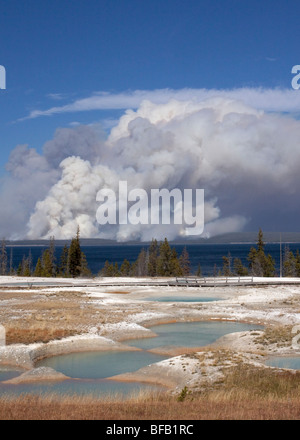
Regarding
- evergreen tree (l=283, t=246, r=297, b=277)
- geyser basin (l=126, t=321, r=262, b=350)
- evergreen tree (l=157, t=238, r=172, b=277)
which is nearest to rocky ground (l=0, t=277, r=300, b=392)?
geyser basin (l=126, t=321, r=262, b=350)

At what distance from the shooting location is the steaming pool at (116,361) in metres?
22.3

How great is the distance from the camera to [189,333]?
3716 cm

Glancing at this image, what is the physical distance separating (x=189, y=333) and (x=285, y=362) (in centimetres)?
1144

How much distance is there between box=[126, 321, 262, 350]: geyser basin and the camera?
33406 mm

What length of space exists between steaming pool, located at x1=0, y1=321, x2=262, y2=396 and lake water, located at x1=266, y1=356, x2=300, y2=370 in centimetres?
671

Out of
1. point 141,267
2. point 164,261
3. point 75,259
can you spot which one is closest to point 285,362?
point 75,259

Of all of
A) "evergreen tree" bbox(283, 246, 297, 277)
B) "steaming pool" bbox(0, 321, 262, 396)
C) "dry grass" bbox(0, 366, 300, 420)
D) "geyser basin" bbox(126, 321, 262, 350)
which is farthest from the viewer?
"evergreen tree" bbox(283, 246, 297, 277)

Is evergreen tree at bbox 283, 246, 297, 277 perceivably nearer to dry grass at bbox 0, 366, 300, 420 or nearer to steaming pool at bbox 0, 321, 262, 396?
steaming pool at bbox 0, 321, 262, 396

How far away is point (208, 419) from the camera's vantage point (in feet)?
40.7

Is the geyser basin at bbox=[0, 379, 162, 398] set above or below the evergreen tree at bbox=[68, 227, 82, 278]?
below

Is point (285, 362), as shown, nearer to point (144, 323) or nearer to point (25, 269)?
point (144, 323)

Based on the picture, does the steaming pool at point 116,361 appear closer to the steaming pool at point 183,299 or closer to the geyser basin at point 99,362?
the geyser basin at point 99,362
